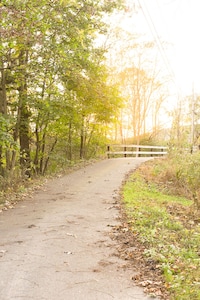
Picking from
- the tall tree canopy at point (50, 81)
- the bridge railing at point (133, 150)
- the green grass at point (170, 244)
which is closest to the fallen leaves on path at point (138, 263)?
the green grass at point (170, 244)

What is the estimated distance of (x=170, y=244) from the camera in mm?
7758

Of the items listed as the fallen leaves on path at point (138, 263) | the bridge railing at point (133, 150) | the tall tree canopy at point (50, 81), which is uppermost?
the tall tree canopy at point (50, 81)

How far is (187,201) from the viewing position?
1559 centimetres

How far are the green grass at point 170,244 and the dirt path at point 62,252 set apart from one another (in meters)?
0.48

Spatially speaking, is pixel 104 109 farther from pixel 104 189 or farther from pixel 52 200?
pixel 52 200

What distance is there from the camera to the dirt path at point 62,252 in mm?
5688

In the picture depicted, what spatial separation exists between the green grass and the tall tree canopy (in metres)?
4.14

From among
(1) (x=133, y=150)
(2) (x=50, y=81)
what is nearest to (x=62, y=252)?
(2) (x=50, y=81)

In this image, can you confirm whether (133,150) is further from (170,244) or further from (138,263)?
(138,263)

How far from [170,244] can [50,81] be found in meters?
11.6

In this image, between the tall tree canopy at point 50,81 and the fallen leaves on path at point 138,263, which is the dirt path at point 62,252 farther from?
the tall tree canopy at point 50,81

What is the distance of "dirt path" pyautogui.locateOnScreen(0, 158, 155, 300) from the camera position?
5688mm

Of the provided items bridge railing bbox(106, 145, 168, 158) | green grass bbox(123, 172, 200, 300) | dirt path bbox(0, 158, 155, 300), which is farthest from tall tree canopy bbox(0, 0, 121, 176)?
green grass bbox(123, 172, 200, 300)

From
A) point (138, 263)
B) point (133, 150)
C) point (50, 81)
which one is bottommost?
point (138, 263)
